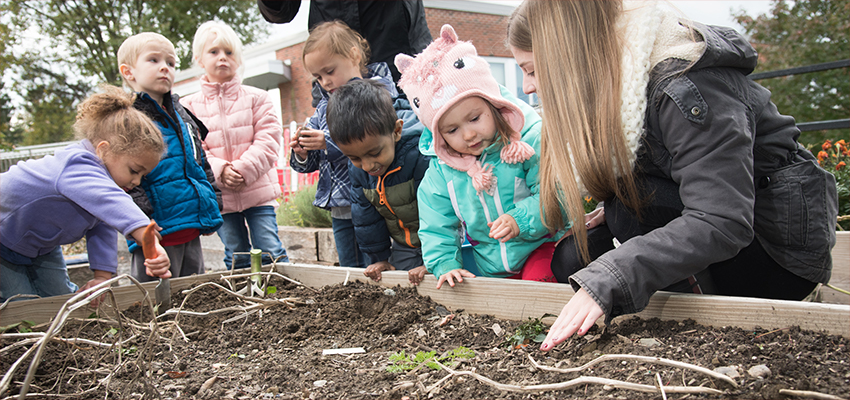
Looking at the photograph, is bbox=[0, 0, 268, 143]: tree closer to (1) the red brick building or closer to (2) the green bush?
(1) the red brick building

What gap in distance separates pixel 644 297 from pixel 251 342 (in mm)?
1400

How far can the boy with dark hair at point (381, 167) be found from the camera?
2.48m

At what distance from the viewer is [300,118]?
64.0 ft

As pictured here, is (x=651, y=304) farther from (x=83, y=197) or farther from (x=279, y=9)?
(x=279, y=9)

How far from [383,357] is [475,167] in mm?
946

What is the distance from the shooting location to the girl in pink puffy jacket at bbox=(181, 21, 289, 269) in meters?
3.50

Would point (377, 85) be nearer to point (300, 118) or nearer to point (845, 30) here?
point (845, 30)

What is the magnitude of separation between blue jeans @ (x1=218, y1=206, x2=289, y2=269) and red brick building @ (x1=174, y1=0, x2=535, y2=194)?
1434 cm

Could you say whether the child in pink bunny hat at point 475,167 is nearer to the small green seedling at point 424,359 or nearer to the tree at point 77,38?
the small green seedling at point 424,359

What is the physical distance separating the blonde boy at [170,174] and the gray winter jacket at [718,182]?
2.42m

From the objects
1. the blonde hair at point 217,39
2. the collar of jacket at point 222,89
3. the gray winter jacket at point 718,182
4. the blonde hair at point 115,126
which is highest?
the blonde hair at point 217,39

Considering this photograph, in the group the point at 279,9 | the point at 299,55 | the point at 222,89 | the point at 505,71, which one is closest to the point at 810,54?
the point at 505,71

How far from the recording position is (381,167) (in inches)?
102

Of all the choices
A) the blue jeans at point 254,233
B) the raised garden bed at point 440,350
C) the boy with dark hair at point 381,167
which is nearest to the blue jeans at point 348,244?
the boy with dark hair at point 381,167
